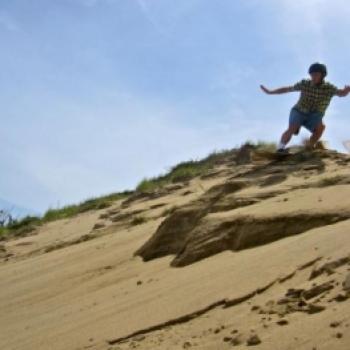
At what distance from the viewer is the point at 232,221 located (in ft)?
15.6

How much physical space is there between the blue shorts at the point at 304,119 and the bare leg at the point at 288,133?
6 cm

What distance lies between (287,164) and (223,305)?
3767 millimetres

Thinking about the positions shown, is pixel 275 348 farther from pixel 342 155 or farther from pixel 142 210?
pixel 142 210

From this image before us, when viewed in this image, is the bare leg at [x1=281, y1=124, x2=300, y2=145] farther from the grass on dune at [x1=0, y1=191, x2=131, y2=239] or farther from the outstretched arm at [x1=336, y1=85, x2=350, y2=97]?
the grass on dune at [x1=0, y1=191, x2=131, y2=239]

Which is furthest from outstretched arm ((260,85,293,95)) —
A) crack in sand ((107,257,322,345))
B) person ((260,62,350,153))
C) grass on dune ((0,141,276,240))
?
crack in sand ((107,257,322,345))

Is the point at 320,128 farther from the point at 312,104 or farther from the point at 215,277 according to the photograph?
the point at 215,277

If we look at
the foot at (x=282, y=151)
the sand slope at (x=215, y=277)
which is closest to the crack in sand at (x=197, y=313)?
the sand slope at (x=215, y=277)

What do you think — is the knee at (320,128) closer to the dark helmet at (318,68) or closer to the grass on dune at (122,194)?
the dark helmet at (318,68)

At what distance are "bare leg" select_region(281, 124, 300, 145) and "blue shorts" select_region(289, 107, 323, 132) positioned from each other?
56mm

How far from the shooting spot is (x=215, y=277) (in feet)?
12.8

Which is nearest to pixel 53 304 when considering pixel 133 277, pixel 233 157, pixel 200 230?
pixel 133 277

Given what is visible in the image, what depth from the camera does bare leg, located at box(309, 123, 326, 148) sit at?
7.75 metres

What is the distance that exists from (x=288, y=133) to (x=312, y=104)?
0.43 meters

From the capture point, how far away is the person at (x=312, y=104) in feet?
25.0
